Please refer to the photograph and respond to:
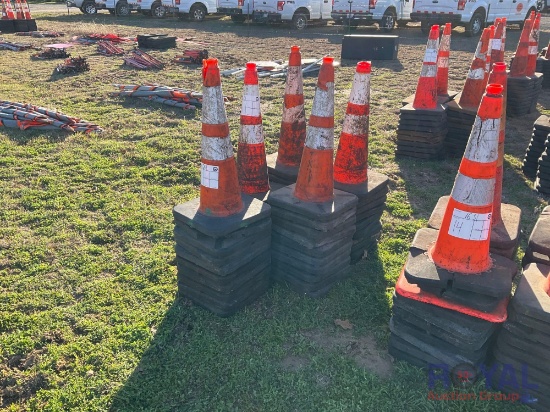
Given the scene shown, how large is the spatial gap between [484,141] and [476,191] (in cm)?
32

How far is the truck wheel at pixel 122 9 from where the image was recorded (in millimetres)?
23794

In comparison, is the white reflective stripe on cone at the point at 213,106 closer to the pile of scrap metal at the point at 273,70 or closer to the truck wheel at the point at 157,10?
the pile of scrap metal at the point at 273,70

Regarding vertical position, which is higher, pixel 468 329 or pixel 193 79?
pixel 193 79

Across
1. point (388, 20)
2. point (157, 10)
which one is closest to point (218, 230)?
point (388, 20)

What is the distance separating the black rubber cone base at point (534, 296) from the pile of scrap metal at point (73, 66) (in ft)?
38.8

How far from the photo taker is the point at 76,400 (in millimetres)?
2852

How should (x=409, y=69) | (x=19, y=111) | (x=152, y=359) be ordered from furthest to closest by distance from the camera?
1. (x=409, y=69)
2. (x=19, y=111)
3. (x=152, y=359)

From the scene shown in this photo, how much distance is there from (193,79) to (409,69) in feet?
20.2

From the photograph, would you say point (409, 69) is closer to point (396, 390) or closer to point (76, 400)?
point (396, 390)

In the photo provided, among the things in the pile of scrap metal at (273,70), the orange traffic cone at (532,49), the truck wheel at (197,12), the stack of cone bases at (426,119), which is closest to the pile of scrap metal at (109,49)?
the pile of scrap metal at (273,70)

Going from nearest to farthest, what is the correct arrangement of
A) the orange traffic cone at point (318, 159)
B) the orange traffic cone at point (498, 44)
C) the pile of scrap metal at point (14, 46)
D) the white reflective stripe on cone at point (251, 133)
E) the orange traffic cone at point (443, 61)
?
the orange traffic cone at point (318, 159) → the white reflective stripe on cone at point (251, 133) → the orange traffic cone at point (443, 61) → the orange traffic cone at point (498, 44) → the pile of scrap metal at point (14, 46)

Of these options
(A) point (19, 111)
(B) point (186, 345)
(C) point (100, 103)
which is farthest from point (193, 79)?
(B) point (186, 345)

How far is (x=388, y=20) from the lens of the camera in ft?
66.2

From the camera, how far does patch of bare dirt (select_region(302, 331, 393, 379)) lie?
124 inches
